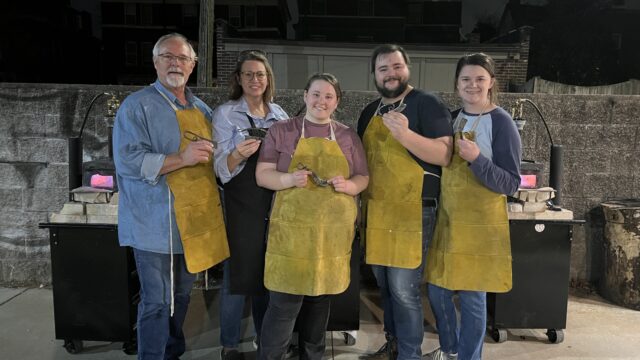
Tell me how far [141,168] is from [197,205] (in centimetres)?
34

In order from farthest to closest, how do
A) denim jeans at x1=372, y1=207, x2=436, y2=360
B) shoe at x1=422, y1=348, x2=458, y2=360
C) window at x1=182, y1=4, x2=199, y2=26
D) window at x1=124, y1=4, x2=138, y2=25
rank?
1. window at x1=182, y1=4, x2=199, y2=26
2. window at x1=124, y1=4, x2=138, y2=25
3. shoe at x1=422, y1=348, x2=458, y2=360
4. denim jeans at x1=372, y1=207, x2=436, y2=360

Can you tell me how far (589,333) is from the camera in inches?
127

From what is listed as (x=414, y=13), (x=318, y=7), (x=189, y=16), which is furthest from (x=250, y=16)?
(x=414, y=13)

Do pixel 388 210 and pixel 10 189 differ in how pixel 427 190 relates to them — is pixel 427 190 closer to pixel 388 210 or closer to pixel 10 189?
pixel 388 210

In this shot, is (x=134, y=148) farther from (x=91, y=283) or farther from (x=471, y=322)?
(x=471, y=322)

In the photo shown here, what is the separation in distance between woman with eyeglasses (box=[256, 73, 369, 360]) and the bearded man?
0.46 feet

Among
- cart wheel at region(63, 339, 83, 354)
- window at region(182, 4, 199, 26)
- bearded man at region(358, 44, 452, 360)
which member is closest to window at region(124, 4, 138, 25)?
window at region(182, 4, 199, 26)

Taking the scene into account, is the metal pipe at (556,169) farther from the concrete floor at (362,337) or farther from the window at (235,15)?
the window at (235,15)

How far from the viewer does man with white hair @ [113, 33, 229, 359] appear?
219 cm

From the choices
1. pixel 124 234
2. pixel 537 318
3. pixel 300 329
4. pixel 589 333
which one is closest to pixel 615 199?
pixel 589 333

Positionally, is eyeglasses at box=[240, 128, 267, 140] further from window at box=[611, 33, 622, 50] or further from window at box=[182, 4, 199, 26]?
window at box=[611, 33, 622, 50]

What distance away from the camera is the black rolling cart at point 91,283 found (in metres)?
2.75

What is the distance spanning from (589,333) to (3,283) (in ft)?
16.0

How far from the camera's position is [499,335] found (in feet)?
10.0
